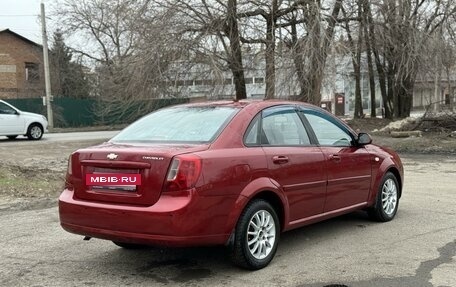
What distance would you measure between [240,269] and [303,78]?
12.5m

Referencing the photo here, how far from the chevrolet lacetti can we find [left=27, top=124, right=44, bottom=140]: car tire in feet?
56.1

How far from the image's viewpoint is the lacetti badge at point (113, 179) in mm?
4746

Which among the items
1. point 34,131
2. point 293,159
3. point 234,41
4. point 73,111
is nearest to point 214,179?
point 293,159

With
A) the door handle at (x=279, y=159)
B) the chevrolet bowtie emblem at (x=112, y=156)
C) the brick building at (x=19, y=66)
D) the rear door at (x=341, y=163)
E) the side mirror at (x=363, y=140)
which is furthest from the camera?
the brick building at (x=19, y=66)

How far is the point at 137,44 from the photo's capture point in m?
19.0

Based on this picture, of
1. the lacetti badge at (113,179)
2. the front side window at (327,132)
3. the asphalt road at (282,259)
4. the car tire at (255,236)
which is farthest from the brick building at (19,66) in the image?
the car tire at (255,236)

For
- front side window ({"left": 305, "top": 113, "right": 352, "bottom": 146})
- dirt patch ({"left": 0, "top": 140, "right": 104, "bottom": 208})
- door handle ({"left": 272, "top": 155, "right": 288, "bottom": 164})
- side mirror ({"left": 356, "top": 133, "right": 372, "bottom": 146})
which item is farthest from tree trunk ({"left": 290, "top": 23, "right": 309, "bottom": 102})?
door handle ({"left": 272, "top": 155, "right": 288, "bottom": 164})

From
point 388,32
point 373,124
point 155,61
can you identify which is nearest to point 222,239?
point 155,61

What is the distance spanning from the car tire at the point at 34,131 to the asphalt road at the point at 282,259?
15.1 m

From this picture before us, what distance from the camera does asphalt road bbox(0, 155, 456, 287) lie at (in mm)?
4875

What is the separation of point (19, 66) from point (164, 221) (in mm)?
48871

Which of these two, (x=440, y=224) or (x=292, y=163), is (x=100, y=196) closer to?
(x=292, y=163)

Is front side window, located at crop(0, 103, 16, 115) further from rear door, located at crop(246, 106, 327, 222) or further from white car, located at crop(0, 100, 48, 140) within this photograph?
rear door, located at crop(246, 106, 327, 222)

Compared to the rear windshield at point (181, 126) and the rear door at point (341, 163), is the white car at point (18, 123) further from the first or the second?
the rear door at point (341, 163)
